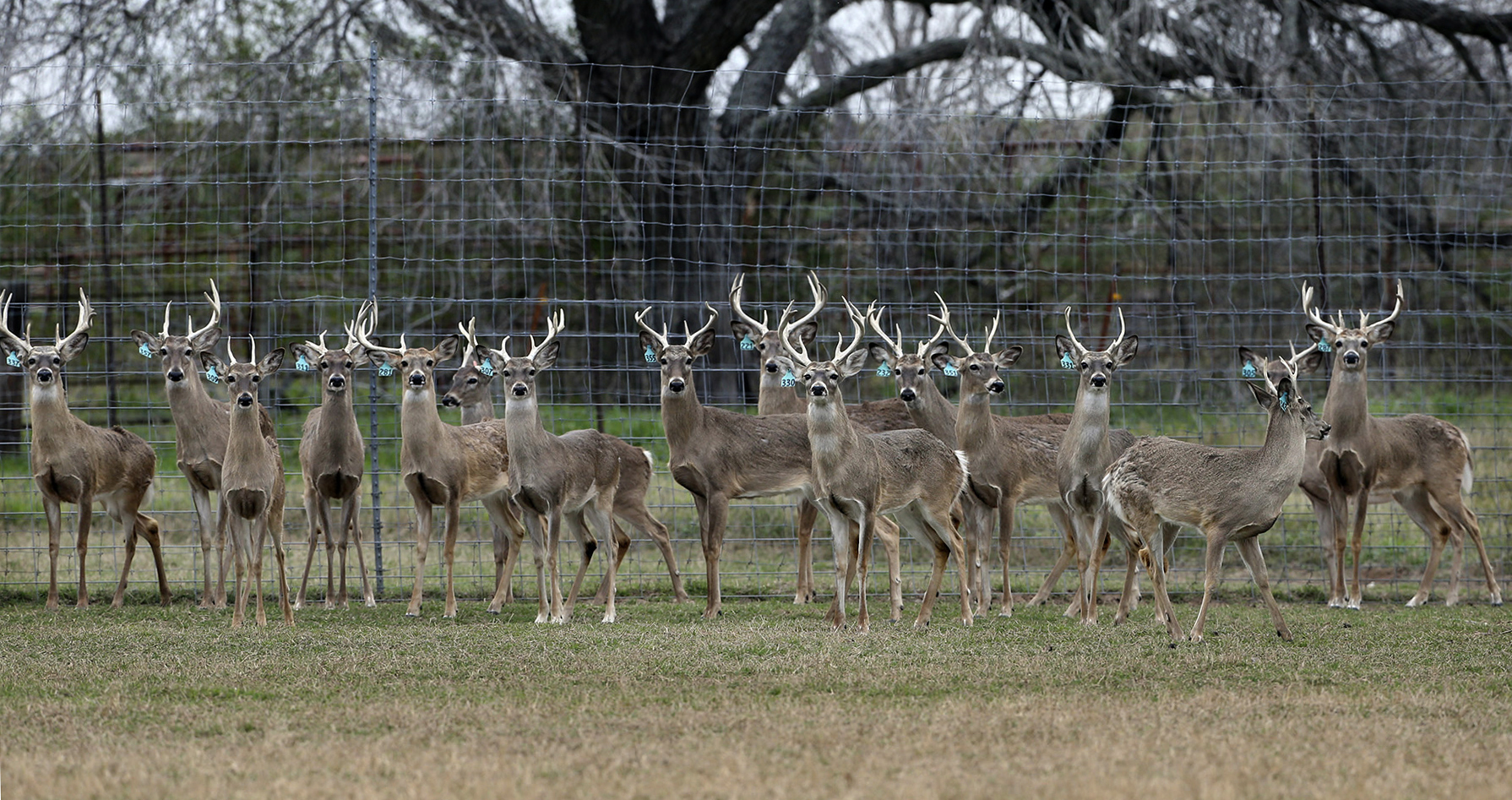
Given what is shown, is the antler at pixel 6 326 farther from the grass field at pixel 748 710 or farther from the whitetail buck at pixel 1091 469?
the whitetail buck at pixel 1091 469

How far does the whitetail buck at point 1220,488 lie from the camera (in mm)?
8219

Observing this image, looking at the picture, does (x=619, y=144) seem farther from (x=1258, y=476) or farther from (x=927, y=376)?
(x=1258, y=476)

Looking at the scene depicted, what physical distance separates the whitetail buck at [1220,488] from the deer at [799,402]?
2.77 meters

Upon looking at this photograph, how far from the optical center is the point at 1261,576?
27.8 ft

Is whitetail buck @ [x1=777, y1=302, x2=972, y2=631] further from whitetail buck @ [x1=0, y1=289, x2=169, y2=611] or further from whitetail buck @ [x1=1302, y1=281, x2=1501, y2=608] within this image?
whitetail buck @ [x1=0, y1=289, x2=169, y2=611]

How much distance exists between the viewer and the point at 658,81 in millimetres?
16797

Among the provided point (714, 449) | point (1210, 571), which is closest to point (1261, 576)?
point (1210, 571)

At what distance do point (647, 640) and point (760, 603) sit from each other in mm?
2646

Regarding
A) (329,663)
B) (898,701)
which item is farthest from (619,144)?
(898,701)

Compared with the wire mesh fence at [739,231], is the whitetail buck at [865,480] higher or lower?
lower

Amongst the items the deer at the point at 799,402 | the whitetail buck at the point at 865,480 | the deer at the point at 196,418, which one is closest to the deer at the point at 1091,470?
the whitetail buck at the point at 865,480

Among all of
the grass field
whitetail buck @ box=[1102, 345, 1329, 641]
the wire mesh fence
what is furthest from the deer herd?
the wire mesh fence

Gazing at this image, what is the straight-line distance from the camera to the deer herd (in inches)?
350

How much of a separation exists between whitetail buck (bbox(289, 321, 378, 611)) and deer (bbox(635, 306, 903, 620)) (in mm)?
2038
